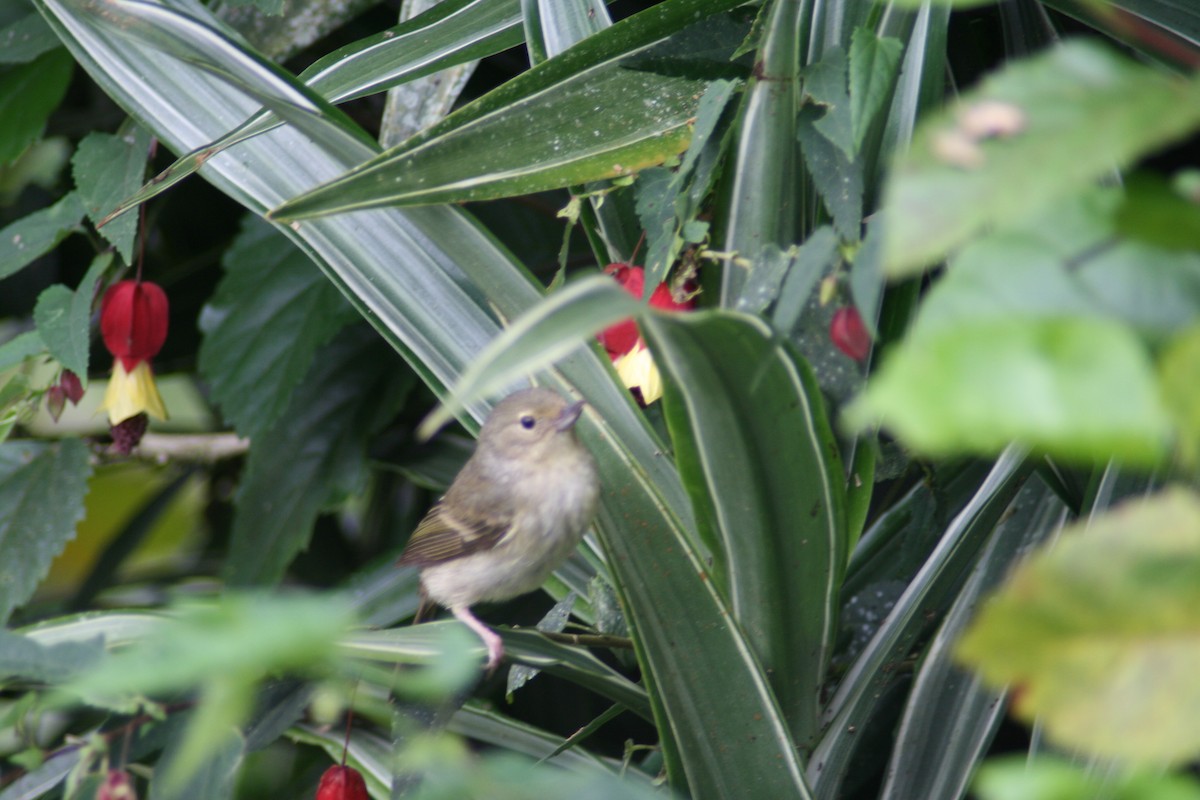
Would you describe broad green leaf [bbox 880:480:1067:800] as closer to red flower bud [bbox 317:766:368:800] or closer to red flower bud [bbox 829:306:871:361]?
red flower bud [bbox 829:306:871:361]

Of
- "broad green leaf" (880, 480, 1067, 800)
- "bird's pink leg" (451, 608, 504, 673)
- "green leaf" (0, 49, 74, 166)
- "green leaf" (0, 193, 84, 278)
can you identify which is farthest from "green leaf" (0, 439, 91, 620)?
"broad green leaf" (880, 480, 1067, 800)

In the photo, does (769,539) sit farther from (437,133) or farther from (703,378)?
(437,133)

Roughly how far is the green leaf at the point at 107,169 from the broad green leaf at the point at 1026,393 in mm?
1248

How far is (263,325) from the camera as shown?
5.79 ft

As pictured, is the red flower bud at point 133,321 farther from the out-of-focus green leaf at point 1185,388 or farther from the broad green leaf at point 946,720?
the out-of-focus green leaf at point 1185,388

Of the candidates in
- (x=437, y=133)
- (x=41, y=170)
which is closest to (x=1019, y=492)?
(x=437, y=133)

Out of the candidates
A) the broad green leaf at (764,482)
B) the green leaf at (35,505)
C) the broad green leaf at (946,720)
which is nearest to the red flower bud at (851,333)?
the broad green leaf at (764,482)

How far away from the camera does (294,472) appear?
1.85m

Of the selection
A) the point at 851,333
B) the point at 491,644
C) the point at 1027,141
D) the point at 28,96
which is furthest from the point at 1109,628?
the point at 28,96

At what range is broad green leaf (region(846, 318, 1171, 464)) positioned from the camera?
35 centimetres

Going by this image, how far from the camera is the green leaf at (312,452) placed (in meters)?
1.80

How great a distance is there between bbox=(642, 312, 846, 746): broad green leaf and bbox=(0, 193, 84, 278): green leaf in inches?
37.3

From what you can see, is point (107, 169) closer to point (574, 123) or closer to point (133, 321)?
point (133, 321)

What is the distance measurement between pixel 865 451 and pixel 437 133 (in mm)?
505
